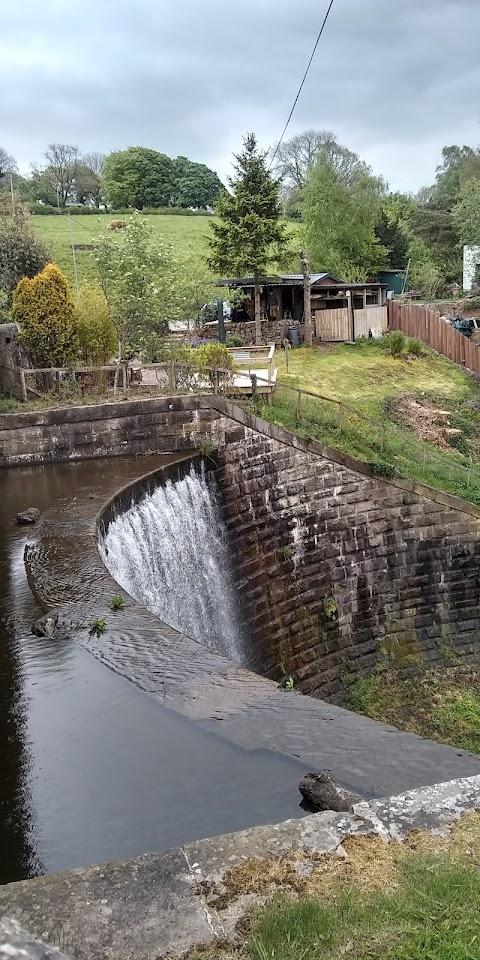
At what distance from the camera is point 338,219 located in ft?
126

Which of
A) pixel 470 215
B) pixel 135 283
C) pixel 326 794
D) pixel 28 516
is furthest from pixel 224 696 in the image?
pixel 470 215

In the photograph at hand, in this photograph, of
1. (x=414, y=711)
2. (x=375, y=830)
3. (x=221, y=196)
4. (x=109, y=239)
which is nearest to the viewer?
(x=375, y=830)

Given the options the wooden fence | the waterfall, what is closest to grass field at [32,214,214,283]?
the wooden fence

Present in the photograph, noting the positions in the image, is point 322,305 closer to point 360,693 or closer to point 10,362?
point 10,362

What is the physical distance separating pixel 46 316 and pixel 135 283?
451cm

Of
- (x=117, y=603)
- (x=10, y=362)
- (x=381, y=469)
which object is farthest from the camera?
(x=10, y=362)

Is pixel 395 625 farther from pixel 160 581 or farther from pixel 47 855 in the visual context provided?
pixel 47 855

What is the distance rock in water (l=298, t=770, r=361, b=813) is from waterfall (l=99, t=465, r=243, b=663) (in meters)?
4.82

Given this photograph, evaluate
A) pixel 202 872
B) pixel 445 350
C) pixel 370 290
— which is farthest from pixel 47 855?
pixel 370 290

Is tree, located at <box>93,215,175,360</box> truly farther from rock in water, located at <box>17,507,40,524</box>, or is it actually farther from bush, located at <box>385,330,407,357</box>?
bush, located at <box>385,330,407,357</box>

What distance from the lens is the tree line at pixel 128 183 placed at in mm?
65312

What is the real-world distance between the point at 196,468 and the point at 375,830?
9318 mm

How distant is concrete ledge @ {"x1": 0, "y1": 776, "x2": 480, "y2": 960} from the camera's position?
9.93 feet

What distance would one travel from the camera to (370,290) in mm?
30672
